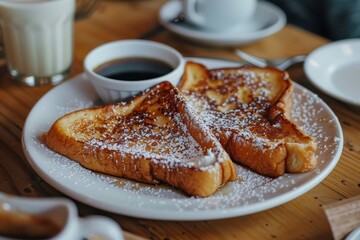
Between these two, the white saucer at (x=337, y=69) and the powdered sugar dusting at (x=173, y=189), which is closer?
the powdered sugar dusting at (x=173, y=189)

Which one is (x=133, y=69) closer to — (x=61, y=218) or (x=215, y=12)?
(x=215, y=12)

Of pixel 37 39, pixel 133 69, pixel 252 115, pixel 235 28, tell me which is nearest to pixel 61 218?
pixel 252 115

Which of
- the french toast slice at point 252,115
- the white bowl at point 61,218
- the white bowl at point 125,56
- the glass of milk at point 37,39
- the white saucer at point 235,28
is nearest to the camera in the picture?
the white bowl at point 61,218

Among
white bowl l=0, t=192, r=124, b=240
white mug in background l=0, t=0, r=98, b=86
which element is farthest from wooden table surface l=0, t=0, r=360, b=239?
white bowl l=0, t=192, r=124, b=240

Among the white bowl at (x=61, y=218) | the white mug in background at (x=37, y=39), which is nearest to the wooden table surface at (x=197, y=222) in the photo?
the white mug in background at (x=37, y=39)

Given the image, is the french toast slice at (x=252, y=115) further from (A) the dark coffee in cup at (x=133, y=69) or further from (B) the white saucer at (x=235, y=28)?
(B) the white saucer at (x=235, y=28)

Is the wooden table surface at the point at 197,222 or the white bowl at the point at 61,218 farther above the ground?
the white bowl at the point at 61,218

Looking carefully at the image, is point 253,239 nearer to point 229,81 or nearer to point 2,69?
point 229,81
